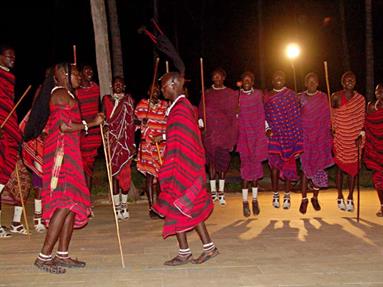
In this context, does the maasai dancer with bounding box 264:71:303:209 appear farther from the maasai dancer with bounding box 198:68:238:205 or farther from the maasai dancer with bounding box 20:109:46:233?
the maasai dancer with bounding box 20:109:46:233

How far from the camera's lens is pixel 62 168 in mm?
5867

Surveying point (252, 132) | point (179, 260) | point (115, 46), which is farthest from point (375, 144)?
point (115, 46)

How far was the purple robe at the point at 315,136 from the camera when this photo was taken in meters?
9.16

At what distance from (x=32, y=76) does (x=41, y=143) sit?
1205 inches

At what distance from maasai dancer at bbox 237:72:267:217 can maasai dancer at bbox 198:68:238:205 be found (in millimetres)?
830

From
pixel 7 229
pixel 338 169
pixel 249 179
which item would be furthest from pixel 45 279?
pixel 338 169

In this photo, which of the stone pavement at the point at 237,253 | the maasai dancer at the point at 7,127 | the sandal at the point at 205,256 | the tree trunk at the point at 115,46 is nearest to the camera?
the stone pavement at the point at 237,253

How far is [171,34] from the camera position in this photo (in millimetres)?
37750

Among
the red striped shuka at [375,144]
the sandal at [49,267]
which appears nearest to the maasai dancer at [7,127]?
the sandal at [49,267]

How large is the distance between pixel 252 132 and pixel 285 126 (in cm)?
54

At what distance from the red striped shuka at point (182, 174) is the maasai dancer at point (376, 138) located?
12.5 feet

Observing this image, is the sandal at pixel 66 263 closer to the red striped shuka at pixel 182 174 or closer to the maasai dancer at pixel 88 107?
the red striped shuka at pixel 182 174

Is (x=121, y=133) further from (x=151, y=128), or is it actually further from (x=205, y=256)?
(x=205, y=256)

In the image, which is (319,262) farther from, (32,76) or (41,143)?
(32,76)
